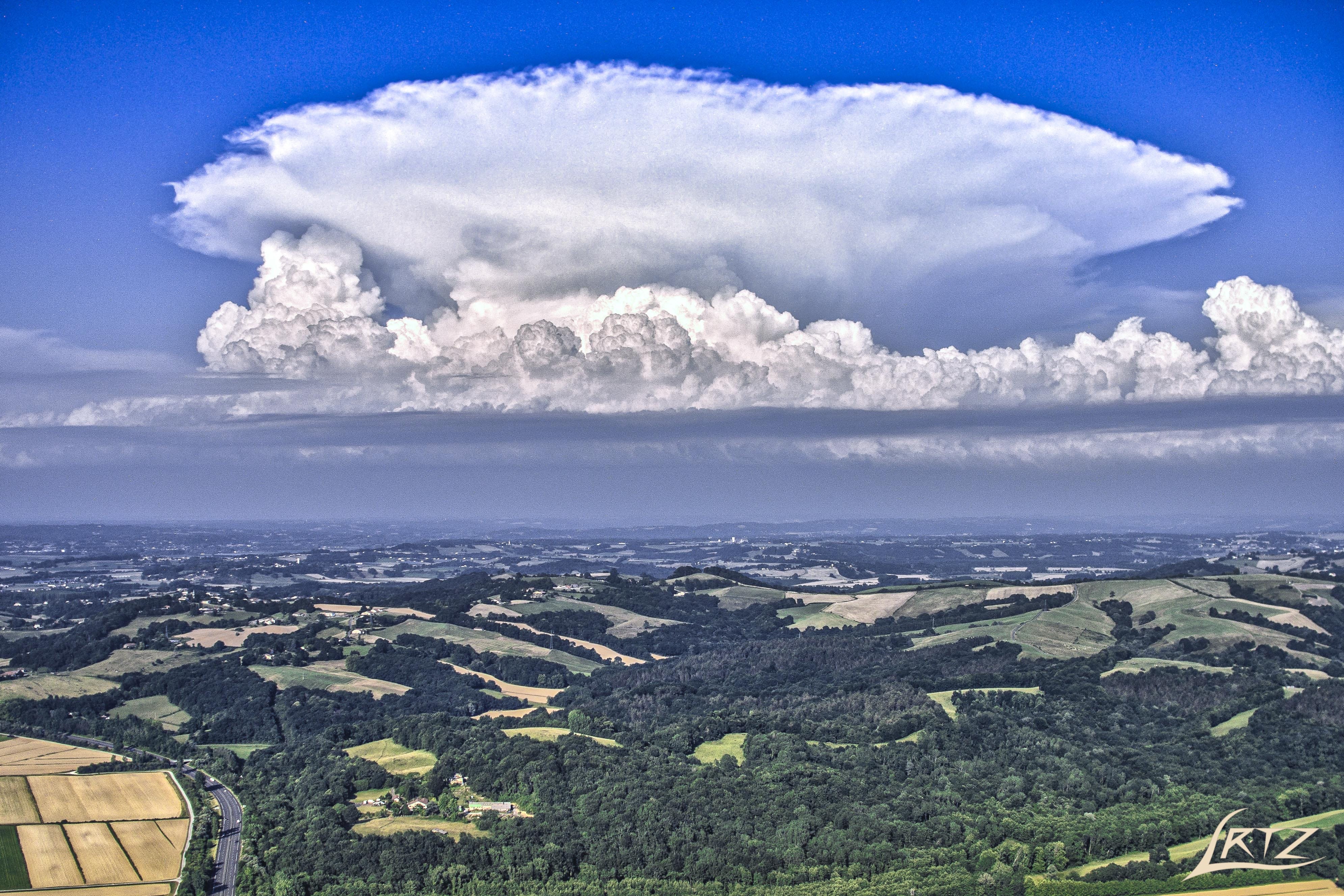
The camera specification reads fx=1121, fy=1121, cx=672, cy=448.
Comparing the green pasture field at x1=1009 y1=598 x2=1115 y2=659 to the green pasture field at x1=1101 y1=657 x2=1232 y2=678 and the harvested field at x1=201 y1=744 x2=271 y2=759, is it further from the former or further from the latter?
the harvested field at x1=201 y1=744 x2=271 y2=759

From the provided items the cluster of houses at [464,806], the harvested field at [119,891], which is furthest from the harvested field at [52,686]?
the harvested field at [119,891]

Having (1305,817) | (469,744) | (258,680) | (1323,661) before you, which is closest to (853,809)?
(1305,817)

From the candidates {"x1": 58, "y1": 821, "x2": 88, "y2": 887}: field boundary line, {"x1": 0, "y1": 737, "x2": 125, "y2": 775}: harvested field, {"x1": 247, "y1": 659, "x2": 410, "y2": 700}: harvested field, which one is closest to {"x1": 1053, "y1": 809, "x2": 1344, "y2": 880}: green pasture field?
{"x1": 58, "y1": 821, "x2": 88, "y2": 887}: field boundary line

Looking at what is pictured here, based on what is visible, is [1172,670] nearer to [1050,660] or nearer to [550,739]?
[1050,660]

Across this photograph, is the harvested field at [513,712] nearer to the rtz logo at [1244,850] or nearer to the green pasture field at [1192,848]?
the green pasture field at [1192,848]

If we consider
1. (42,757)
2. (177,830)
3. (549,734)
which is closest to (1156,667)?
(549,734)

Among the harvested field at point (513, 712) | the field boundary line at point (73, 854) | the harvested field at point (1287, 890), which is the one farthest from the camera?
the harvested field at point (513, 712)

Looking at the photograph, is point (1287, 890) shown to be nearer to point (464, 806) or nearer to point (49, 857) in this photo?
point (464, 806)
